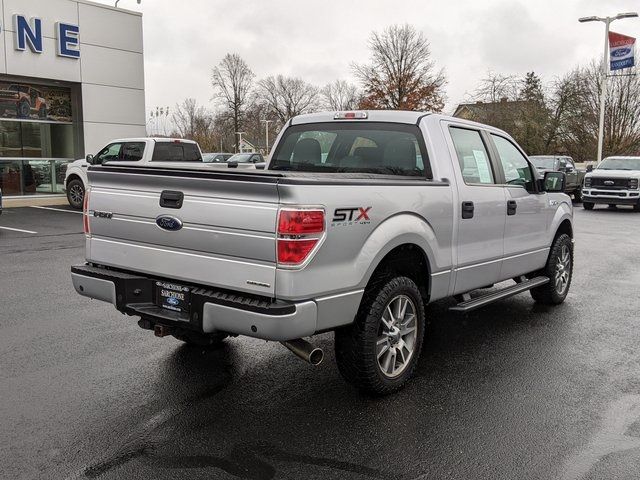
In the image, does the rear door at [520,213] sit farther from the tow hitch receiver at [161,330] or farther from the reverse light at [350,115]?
the tow hitch receiver at [161,330]

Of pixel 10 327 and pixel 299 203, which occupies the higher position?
pixel 299 203

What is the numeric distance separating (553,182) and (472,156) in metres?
1.51

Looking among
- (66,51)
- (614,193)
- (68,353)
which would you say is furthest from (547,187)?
(66,51)

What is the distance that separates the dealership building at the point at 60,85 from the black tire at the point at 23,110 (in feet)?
0.09

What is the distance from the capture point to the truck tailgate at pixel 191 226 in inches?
137

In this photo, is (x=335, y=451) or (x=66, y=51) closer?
(x=335, y=451)

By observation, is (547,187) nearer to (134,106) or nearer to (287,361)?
(287,361)

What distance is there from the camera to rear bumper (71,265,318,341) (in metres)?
3.42

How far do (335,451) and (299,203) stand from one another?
1.43m

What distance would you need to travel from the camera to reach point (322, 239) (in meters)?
3.52

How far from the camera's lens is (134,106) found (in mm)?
21344

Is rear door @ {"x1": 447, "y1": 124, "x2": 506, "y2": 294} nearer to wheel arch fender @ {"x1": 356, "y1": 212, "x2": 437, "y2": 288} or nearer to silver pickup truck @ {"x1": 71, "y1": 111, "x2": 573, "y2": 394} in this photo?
silver pickup truck @ {"x1": 71, "y1": 111, "x2": 573, "y2": 394}

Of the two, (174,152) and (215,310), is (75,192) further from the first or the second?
(215,310)

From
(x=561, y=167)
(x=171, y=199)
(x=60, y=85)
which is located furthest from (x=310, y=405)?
(x=561, y=167)
